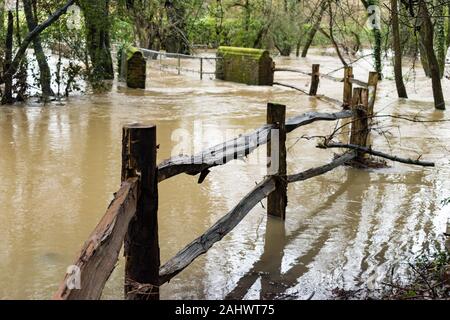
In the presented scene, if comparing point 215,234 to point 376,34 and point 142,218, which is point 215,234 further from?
point 376,34

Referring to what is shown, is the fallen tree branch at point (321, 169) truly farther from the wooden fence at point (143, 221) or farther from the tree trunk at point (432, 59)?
the tree trunk at point (432, 59)

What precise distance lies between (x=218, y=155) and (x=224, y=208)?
2.00 metres

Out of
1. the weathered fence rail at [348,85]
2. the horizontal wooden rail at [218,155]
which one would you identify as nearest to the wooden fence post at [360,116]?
the weathered fence rail at [348,85]

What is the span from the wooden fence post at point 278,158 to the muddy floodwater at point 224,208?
16 cm

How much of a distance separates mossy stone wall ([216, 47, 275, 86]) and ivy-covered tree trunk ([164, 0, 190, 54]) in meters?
2.46

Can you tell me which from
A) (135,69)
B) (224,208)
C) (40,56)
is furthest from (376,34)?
(224,208)

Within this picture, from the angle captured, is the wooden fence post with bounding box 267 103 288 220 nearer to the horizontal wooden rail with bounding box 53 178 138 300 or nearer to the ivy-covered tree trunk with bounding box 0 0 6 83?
the horizontal wooden rail with bounding box 53 178 138 300

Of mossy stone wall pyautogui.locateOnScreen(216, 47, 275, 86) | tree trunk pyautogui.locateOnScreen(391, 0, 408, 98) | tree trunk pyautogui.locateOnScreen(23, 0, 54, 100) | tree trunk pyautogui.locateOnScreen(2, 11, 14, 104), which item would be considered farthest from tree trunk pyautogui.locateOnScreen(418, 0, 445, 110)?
tree trunk pyautogui.locateOnScreen(2, 11, 14, 104)

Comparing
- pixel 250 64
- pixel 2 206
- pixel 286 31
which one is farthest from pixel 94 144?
pixel 286 31

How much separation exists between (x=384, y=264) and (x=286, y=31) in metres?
24.9

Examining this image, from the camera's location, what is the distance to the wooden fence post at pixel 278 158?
5.68 meters

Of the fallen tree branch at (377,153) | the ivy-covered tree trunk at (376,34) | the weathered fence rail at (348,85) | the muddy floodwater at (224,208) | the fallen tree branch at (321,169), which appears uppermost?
the ivy-covered tree trunk at (376,34)

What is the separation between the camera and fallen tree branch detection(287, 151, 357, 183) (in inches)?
250

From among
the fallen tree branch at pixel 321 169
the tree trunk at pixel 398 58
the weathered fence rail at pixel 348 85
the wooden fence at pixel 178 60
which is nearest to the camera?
the fallen tree branch at pixel 321 169
